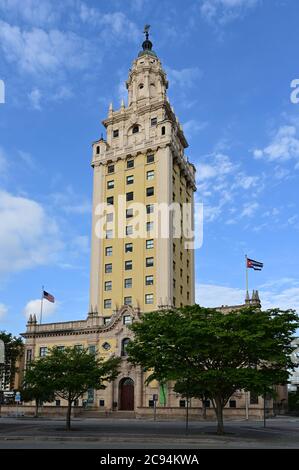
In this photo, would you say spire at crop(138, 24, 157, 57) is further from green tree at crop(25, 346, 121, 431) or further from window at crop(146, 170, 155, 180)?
green tree at crop(25, 346, 121, 431)

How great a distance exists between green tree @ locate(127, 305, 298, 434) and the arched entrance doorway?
35886mm

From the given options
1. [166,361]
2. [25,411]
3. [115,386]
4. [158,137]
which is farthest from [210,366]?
[158,137]

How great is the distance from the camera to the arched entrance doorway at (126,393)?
71188mm

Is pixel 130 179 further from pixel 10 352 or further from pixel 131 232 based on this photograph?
pixel 10 352

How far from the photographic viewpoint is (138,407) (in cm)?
6431

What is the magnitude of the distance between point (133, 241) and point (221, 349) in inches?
1813

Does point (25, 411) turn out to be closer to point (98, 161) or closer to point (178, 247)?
point (178, 247)

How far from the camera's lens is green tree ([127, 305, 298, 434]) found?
111 feet

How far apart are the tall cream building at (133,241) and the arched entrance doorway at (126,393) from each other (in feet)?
0.46

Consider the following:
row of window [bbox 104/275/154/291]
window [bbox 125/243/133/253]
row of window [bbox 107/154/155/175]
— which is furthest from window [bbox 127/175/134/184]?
row of window [bbox 104/275/154/291]

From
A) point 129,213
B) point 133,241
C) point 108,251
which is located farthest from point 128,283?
point 129,213

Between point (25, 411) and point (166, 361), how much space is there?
141ft

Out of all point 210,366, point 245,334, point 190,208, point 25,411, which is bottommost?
point 25,411

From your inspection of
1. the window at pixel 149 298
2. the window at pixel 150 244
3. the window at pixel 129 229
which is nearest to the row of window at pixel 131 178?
the window at pixel 129 229
